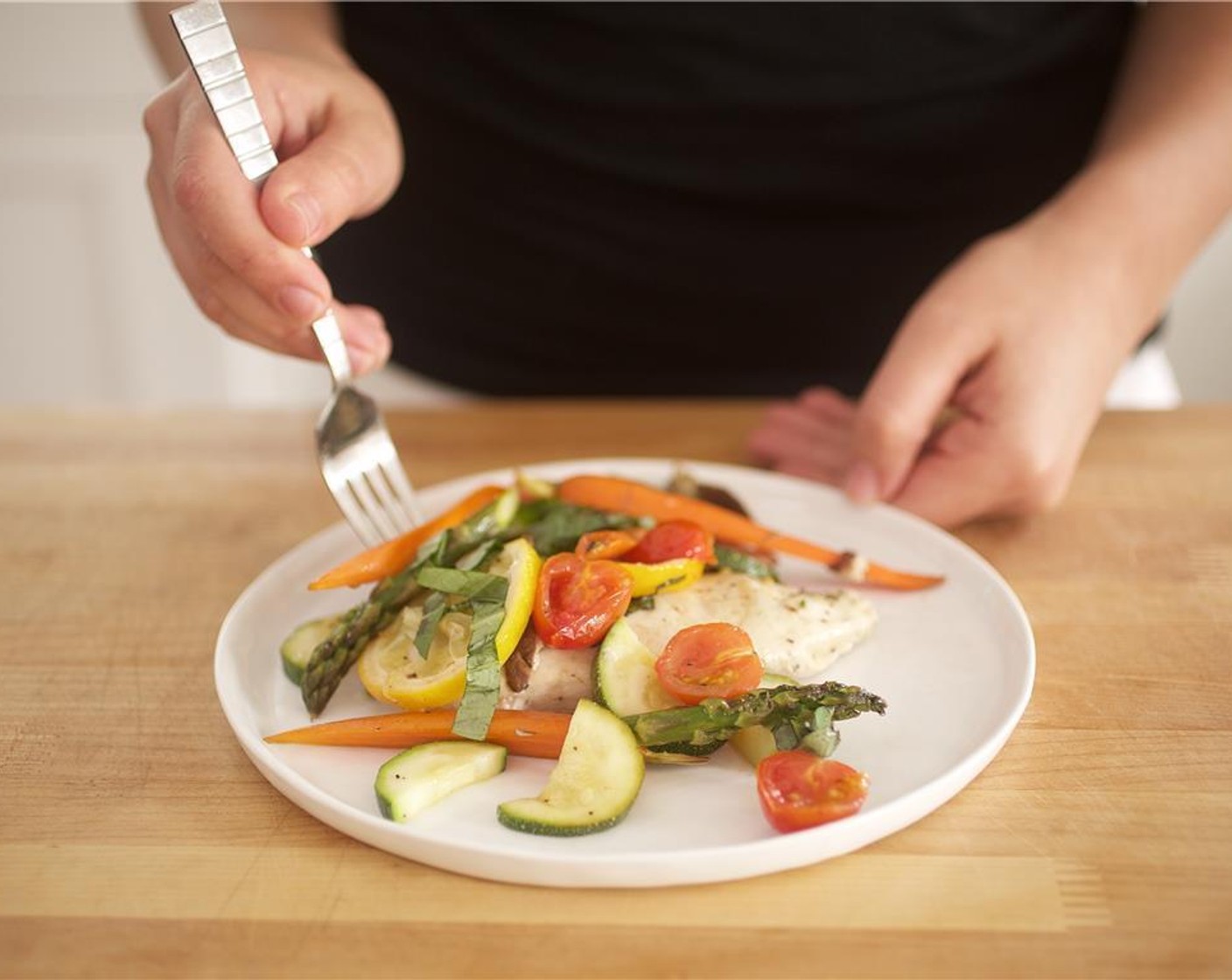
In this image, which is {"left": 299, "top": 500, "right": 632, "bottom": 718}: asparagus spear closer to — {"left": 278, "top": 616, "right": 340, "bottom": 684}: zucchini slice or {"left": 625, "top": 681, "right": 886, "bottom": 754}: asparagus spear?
{"left": 278, "top": 616, "right": 340, "bottom": 684}: zucchini slice

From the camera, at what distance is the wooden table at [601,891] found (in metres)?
1.43

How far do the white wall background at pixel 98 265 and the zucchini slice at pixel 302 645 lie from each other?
129 inches

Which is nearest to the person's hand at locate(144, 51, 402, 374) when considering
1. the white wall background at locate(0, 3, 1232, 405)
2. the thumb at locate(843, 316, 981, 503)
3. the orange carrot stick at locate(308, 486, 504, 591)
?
the orange carrot stick at locate(308, 486, 504, 591)

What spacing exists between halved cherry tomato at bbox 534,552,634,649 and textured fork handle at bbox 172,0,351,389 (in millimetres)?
619

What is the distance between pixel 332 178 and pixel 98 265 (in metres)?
3.98

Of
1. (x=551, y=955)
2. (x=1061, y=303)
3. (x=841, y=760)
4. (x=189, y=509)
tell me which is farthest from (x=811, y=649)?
(x=189, y=509)

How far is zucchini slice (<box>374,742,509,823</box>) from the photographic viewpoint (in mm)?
1595

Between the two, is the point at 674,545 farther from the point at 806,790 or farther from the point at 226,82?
the point at 226,82

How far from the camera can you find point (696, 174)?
290 cm

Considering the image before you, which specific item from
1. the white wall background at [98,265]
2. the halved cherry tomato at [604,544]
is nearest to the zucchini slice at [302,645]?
the halved cherry tomato at [604,544]

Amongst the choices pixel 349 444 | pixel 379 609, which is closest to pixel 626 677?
pixel 379 609

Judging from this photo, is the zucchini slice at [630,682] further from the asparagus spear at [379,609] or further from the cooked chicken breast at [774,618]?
the asparagus spear at [379,609]

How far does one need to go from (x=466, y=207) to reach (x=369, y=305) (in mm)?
366

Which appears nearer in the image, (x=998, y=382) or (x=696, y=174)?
(x=998, y=382)
